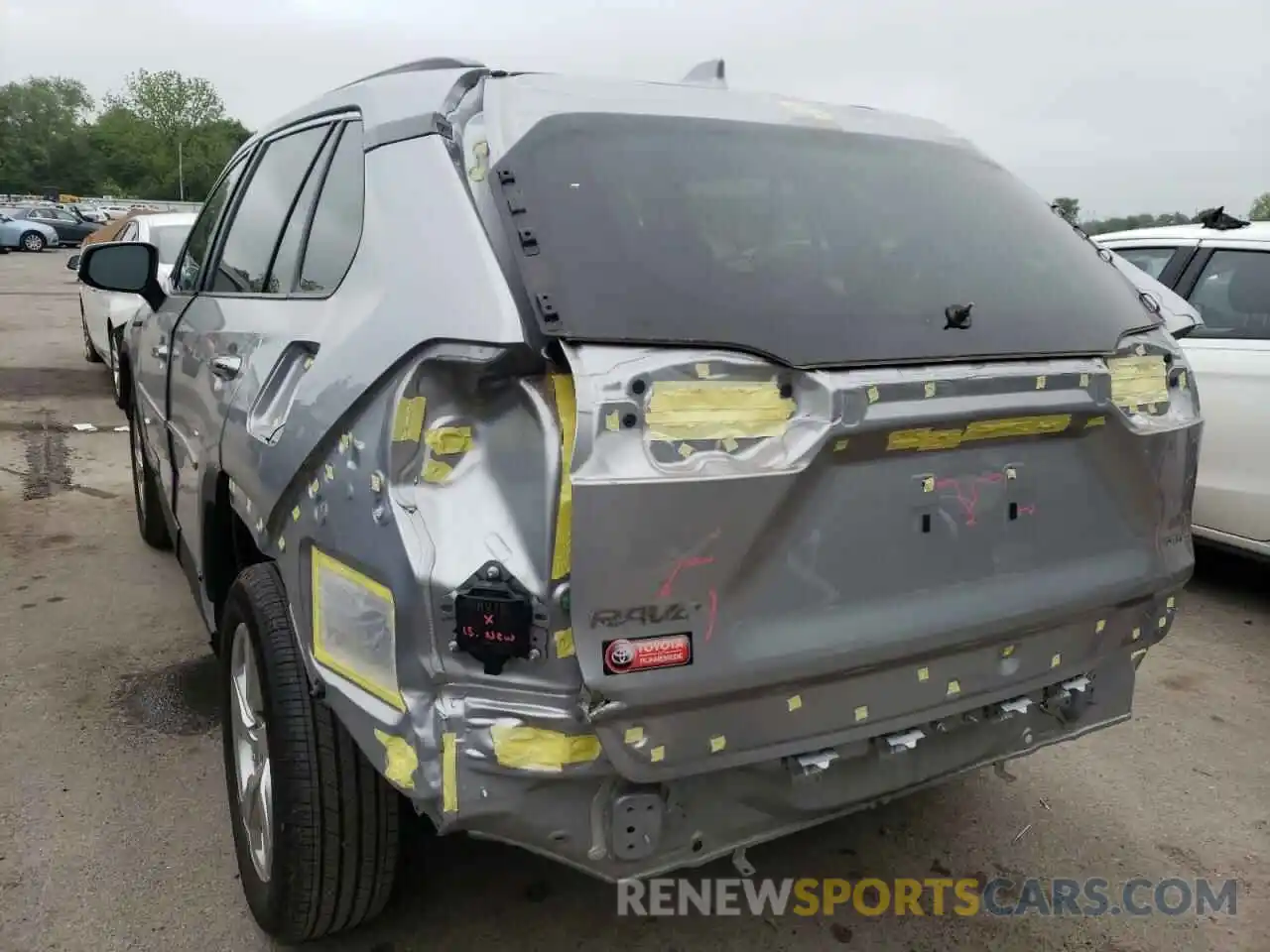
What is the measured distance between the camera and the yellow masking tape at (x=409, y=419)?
178 centimetres

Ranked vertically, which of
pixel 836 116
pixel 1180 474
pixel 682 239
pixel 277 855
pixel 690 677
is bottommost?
pixel 277 855

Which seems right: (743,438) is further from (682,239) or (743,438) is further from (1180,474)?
(1180,474)

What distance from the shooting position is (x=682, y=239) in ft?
6.45

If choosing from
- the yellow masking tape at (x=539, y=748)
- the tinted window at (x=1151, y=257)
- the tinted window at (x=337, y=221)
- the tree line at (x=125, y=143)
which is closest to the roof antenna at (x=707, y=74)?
the tinted window at (x=337, y=221)

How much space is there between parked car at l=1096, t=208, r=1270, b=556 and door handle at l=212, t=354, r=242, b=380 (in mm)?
4115

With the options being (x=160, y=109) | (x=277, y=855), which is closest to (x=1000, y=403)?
(x=277, y=855)

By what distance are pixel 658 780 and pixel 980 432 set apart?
36.0 inches

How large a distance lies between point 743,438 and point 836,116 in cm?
127

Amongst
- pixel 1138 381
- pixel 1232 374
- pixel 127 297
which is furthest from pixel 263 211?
pixel 127 297

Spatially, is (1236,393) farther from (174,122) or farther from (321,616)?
(174,122)

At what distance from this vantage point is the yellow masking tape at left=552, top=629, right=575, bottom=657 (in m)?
1.69

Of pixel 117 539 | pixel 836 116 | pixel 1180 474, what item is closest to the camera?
pixel 1180 474

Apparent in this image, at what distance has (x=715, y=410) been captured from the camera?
5.78 ft

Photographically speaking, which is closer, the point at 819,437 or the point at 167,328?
the point at 819,437
